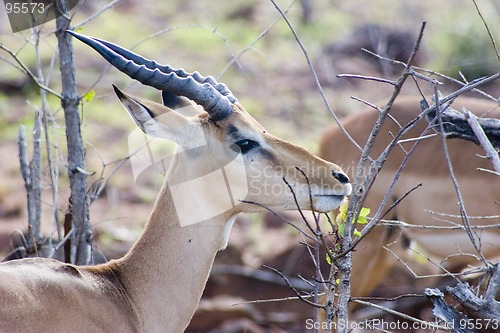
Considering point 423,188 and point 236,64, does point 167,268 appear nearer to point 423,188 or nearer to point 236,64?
point 423,188

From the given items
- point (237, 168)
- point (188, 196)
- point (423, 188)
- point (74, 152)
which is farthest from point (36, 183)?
point (423, 188)

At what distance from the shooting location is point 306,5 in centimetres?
1538

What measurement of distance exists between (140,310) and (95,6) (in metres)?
13.1

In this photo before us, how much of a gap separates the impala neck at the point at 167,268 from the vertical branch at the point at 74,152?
0.81 m

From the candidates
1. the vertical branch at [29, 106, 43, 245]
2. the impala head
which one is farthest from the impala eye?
the vertical branch at [29, 106, 43, 245]

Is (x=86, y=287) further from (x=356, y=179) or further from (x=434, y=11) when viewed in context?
(x=434, y=11)

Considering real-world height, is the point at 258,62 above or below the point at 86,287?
above

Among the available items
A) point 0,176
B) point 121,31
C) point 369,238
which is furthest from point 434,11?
point 369,238

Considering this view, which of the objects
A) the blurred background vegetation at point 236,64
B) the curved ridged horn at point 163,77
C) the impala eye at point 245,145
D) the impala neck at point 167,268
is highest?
the blurred background vegetation at point 236,64

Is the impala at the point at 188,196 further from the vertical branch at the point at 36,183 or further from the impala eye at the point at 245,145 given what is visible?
the vertical branch at the point at 36,183

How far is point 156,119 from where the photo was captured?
3.84m

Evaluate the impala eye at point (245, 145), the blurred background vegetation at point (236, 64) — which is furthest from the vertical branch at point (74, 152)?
the blurred background vegetation at point (236, 64)

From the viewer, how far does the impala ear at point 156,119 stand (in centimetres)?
375

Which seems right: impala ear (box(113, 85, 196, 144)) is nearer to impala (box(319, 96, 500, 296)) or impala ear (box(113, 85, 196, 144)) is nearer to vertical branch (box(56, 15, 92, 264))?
vertical branch (box(56, 15, 92, 264))
